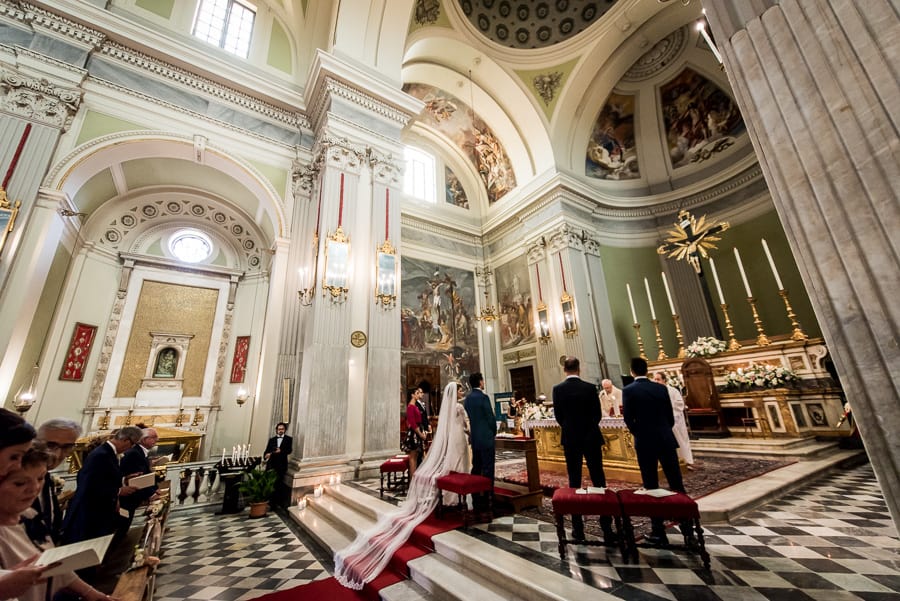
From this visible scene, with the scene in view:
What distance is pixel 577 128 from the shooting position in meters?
12.0

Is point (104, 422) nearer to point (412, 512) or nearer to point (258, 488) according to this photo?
point (258, 488)

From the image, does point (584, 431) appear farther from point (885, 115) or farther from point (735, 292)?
point (735, 292)

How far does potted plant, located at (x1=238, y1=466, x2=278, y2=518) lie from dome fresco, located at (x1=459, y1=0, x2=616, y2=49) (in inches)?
490

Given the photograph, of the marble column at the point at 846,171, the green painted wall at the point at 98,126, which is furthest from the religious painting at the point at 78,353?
the marble column at the point at 846,171

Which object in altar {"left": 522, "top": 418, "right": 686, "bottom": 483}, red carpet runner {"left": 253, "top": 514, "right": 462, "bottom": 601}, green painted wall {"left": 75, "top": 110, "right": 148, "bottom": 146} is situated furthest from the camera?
green painted wall {"left": 75, "top": 110, "right": 148, "bottom": 146}

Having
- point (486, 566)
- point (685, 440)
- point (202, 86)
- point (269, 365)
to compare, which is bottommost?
point (486, 566)

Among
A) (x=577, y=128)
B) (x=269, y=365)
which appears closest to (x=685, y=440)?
(x=269, y=365)

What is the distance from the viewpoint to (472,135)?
43.5 feet

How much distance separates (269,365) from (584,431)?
599cm

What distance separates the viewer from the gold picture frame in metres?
6.30

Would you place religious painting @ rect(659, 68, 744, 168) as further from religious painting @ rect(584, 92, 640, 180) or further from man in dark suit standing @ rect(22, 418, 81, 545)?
man in dark suit standing @ rect(22, 418, 81, 545)

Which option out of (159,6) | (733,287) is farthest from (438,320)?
(159,6)

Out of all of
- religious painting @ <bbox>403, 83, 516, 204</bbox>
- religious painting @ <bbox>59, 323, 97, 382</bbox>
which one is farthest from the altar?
religious painting @ <bbox>59, 323, 97, 382</bbox>

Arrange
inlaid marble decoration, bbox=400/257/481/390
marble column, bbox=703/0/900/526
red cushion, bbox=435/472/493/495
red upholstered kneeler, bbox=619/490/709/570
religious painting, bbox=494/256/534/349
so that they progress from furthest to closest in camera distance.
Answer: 1. religious painting, bbox=494/256/534/349
2. inlaid marble decoration, bbox=400/257/481/390
3. red cushion, bbox=435/472/493/495
4. red upholstered kneeler, bbox=619/490/709/570
5. marble column, bbox=703/0/900/526
